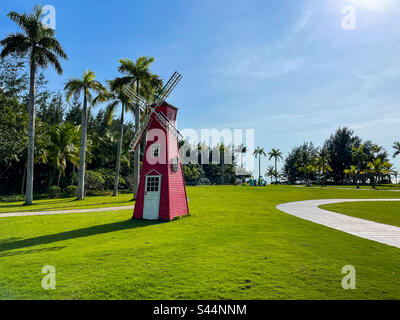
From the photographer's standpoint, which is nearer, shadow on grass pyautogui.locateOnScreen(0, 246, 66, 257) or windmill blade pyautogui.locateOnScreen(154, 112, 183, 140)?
shadow on grass pyautogui.locateOnScreen(0, 246, 66, 257)

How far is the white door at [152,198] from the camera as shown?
1366 centimetres

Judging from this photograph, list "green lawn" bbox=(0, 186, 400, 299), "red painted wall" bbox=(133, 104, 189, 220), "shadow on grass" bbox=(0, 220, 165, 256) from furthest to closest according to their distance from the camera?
"red painted wall" bbox=(133, 104, 189, 220) < "shadow on grass" bbox=(0, 220, 165, 256) < "green lawn" bbox=(0, 186, 400, 299)

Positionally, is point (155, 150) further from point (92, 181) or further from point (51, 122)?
point (51, 122)

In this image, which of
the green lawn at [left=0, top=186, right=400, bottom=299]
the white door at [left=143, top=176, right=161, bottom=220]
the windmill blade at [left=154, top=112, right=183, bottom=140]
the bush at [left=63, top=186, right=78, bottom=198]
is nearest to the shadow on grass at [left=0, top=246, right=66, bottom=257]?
the green lawn at [left=0, top=186, right=400, bottom=299]

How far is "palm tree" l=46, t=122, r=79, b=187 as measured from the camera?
3203cm

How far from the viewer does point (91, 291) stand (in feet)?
15.5

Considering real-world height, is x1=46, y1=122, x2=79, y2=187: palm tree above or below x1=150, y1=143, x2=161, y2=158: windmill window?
above

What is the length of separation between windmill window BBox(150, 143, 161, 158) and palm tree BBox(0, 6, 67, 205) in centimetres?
1392

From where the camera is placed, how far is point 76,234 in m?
9.92

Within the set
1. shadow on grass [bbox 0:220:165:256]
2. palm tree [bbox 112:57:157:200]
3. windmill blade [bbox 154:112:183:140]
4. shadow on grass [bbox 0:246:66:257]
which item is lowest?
shadow on grass [bbox 0:220:165:256]

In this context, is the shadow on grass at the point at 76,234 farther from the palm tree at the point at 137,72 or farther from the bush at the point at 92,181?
the bush at the point at 92,181

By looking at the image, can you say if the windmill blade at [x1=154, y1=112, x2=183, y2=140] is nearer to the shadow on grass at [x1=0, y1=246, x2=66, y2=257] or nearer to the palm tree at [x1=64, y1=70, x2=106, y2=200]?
the shadow on grass at [x1=0, y1=246, x2=66, y2=257]

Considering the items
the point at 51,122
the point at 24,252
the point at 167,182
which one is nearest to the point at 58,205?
the point at 167,182
